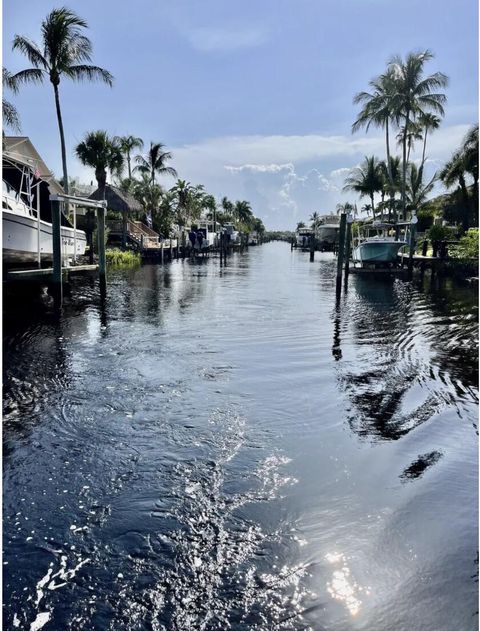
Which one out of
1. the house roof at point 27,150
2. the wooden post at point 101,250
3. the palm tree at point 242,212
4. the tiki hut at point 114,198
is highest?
the palm tree at point 242,212

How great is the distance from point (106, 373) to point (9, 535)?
491 cm

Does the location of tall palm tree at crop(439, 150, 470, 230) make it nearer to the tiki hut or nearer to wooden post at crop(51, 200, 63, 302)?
the tiki hut

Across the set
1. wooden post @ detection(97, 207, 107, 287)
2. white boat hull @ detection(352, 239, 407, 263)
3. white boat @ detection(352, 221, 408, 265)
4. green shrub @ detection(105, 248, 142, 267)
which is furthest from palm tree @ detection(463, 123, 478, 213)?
wooden post @ detection(97, 207, 107, 287)

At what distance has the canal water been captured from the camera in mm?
3674

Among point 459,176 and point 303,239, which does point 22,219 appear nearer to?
point 459,176

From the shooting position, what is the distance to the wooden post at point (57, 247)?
15.2 meters

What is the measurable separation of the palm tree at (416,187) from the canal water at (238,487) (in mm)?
53538

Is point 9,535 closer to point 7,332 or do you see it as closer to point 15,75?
point 7,332

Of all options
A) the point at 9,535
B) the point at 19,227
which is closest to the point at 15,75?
the point at 19,227

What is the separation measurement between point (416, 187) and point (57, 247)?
53615mm

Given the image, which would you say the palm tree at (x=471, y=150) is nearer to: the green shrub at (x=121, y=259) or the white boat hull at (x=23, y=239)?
the green shrub at (x=121, y=259)

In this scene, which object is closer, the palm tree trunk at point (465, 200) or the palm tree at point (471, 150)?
the palm tree at point (471, 150)

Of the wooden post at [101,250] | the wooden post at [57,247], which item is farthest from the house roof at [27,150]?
the wooden post at [57,247]

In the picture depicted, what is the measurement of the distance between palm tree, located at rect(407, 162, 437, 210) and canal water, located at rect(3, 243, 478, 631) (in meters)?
53.5
